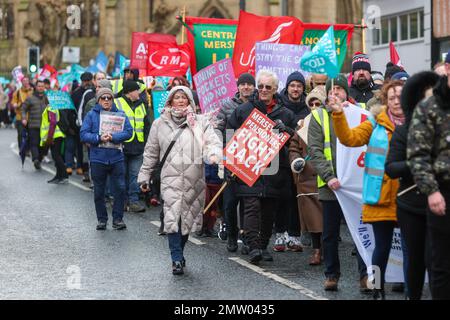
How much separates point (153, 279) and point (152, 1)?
1747 inches

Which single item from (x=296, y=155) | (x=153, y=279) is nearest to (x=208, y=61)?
(x=296, y=155)

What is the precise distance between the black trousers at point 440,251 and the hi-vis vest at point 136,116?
9.99m

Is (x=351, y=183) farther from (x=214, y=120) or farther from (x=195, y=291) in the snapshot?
(x=214, y=120)

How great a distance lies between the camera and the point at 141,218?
1568 cm

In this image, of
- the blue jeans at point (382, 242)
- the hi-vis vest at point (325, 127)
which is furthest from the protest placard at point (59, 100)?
the blue jeans at point (382, 242)

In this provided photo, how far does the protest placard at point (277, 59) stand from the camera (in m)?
15.0

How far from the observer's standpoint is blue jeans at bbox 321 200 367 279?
9.63 meters

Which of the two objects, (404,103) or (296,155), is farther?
(296,155)

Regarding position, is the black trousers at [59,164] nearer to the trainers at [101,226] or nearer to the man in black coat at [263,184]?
the trainers at [101,226]

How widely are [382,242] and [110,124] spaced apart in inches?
255

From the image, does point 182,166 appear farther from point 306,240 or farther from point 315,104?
point 306,240

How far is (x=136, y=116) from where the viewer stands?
55.6 ft

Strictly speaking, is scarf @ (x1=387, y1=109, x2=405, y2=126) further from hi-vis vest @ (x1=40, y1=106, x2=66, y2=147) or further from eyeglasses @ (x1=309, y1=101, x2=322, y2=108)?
hi-vis vest @ (x1=40, y1=106, x2=66, y2=147)
